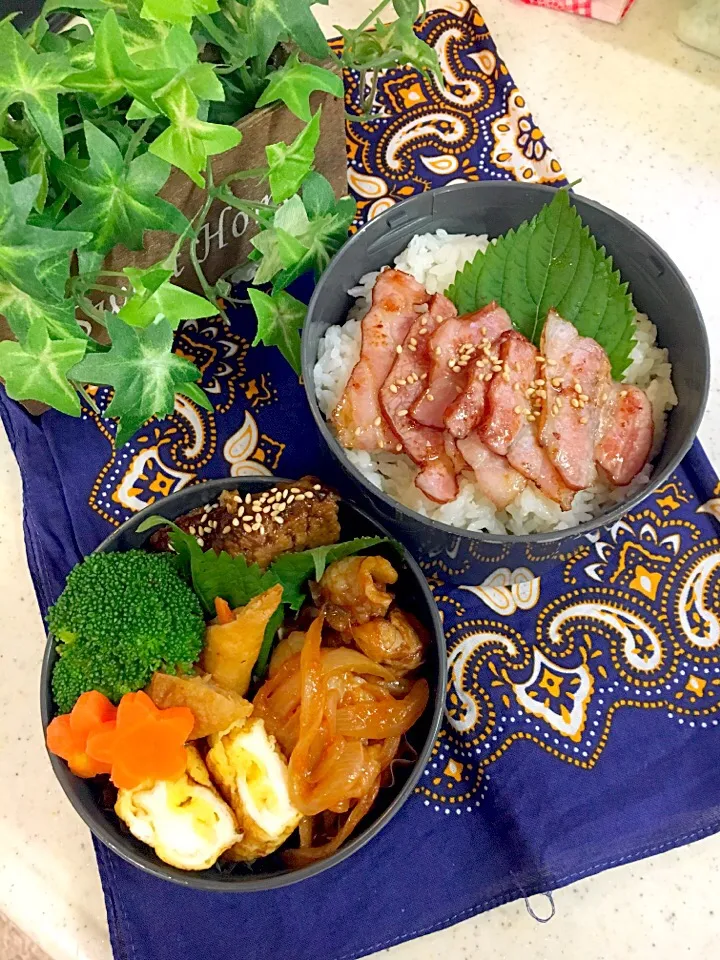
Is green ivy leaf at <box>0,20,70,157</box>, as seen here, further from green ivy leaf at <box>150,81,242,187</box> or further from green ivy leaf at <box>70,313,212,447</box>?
green ivy leaf at <box>70,313,212,447</box>

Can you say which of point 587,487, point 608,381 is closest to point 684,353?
point 608,381

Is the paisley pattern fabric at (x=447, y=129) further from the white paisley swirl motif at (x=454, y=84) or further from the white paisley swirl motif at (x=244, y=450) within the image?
the white paisley swirl motif at (x=244, y=450)

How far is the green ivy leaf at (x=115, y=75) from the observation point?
81cm

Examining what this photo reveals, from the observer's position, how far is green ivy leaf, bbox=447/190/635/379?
4.05 ft

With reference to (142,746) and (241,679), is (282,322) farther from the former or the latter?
(142,746)

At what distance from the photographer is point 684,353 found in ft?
4.06

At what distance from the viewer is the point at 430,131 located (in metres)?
1.59

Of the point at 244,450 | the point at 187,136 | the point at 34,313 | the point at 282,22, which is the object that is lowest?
the point at 244,450

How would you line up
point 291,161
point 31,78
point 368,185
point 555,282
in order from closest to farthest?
point 31,78, point 291,161, point 555,282, point 368,185

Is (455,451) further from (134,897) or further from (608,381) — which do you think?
(134,897)

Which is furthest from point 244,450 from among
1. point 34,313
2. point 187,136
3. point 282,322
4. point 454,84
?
point 454,84

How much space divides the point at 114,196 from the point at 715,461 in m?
1.03

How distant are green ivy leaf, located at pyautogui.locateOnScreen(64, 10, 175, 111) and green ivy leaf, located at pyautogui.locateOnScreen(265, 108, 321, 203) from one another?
20 cm

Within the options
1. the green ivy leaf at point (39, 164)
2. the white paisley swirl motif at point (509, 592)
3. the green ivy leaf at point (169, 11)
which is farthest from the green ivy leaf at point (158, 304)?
the white paisley swirl motif at point (509, 592)
